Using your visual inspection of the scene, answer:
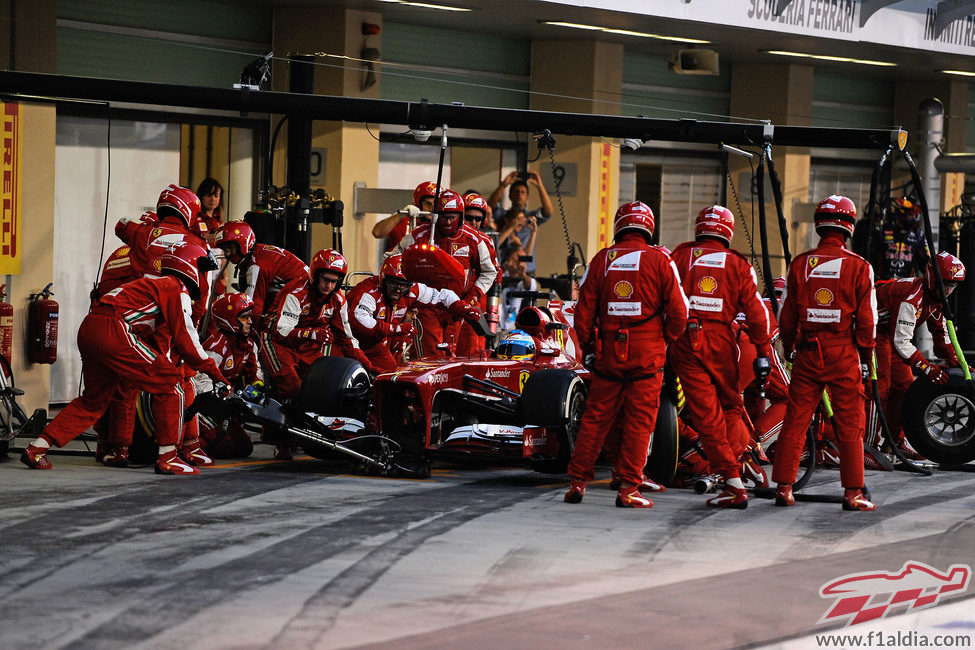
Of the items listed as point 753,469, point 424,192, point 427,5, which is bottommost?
point 753,469

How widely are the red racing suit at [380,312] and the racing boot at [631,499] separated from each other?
331 cm

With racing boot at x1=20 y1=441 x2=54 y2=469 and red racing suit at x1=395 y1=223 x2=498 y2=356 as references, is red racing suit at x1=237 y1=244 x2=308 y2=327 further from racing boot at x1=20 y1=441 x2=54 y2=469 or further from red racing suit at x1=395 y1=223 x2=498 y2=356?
racing boot at x1=20 y1=441 x2=54 y2=469

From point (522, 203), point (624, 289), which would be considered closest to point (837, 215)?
point (624, 289)

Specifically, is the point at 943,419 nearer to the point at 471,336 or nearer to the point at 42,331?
the point at 471,336

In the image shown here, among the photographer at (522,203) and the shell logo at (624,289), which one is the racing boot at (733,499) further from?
the photographer at (522,203)

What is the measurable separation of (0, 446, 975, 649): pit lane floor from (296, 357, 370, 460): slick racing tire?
493mm

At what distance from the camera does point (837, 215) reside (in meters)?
9.82

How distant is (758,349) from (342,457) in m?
3.18

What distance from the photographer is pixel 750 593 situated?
269 inches

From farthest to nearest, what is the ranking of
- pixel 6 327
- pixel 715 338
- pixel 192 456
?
pixel 6 327 < pixel 192 456 < pixel 715 338

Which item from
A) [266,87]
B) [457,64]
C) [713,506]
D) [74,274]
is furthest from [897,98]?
[713,506]

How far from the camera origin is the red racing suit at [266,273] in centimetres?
1208

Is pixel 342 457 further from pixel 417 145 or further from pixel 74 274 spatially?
pixel 417 145

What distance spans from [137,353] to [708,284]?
3903 millimetres
